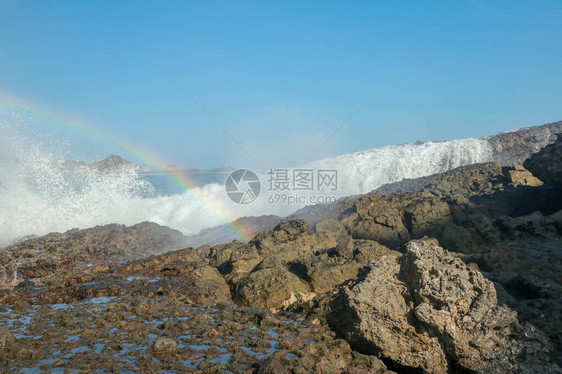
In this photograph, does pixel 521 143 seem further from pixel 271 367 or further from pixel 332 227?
pixel 271 367

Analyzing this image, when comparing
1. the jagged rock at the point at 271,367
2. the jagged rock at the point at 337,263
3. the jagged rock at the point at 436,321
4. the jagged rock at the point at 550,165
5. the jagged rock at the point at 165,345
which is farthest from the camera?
the jagged rock at the point at 550,165

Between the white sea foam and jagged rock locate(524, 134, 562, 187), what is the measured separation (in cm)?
1670

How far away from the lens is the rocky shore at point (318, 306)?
191 inches

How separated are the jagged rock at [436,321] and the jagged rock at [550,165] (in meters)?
10.4

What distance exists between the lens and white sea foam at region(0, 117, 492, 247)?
78.5 ft

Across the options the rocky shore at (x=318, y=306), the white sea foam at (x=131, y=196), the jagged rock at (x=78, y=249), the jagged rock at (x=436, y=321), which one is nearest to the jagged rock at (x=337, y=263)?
the rocky shore at (x=318, y=306)

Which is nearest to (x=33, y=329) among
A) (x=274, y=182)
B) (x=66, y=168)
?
(x=274, y=182)

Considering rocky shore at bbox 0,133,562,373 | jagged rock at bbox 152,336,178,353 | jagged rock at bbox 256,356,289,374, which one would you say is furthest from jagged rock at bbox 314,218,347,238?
jagged rock at bbox 256,356,289,374

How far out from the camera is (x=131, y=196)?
31.7 metres

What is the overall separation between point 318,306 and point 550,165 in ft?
36.0

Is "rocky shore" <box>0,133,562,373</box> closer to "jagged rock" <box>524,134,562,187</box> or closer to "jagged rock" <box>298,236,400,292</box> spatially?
"jagged rock" <box>298,236,400,292</box>

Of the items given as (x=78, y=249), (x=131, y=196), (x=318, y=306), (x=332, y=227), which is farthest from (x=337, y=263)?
(x=131, y=196)

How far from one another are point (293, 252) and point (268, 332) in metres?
4.21

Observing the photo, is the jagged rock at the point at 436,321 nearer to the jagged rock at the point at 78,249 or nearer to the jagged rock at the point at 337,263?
the jagged rock at the point at 337,263
